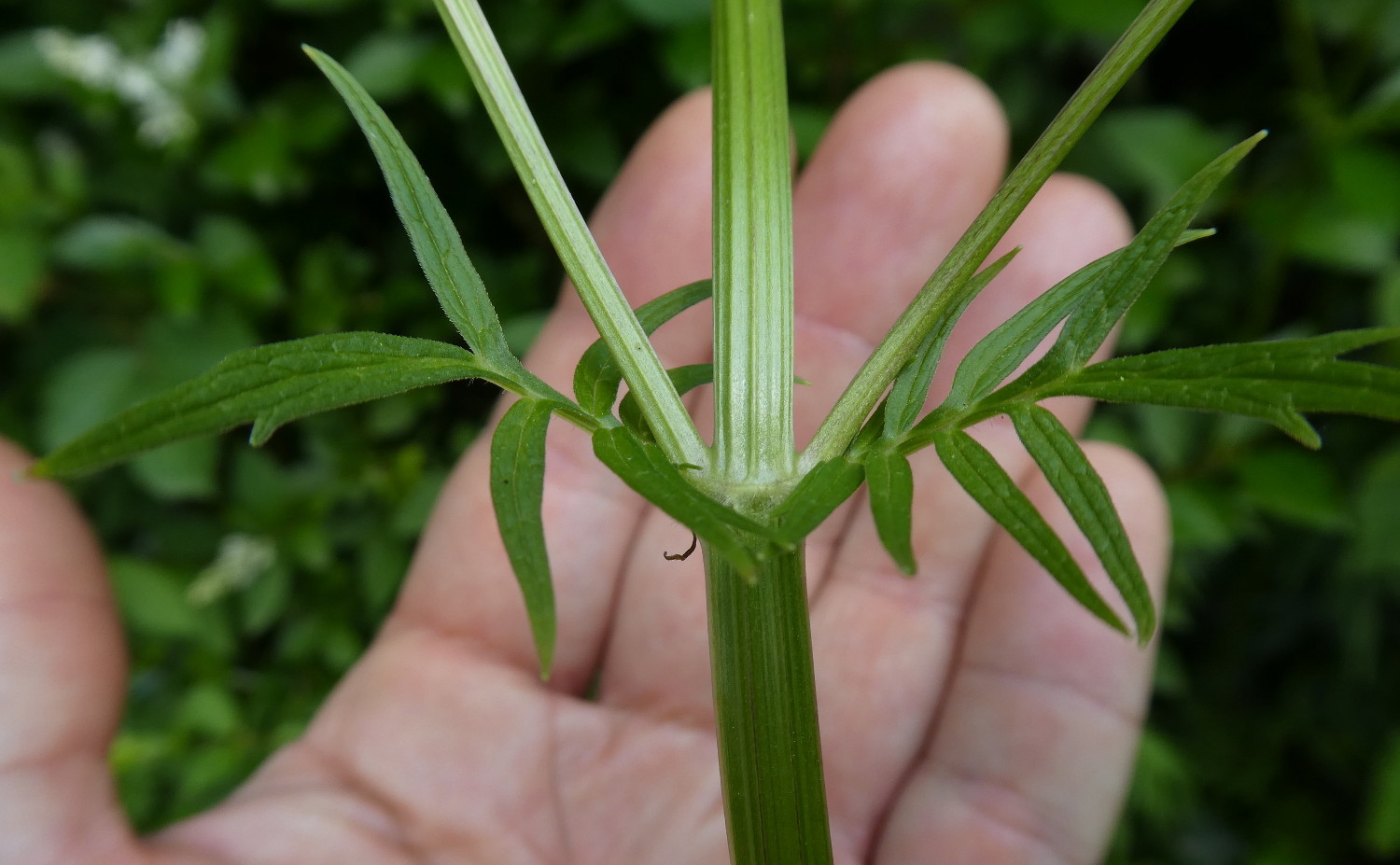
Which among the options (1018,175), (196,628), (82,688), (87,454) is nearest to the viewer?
(87,454)

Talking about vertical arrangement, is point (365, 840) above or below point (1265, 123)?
below

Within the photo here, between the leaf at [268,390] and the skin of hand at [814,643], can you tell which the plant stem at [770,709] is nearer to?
the leaf at [268,390]

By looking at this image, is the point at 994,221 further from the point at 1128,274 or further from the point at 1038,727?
the point at 1038,727

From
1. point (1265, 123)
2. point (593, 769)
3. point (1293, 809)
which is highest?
point (1265, 123)

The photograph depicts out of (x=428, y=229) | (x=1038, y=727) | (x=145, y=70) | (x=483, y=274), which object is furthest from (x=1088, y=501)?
(x=145, y=70)

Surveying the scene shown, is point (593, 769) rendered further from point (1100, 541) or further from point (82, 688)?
point (1100, 541)

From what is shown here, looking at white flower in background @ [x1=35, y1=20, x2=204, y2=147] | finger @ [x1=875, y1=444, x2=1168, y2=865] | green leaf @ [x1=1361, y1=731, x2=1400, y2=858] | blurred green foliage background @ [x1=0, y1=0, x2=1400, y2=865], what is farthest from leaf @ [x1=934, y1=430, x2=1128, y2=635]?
white flower in background @ [x1=35, y1=20, x2=204, y2=147]

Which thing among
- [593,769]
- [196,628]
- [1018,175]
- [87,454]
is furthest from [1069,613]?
[196,628]
